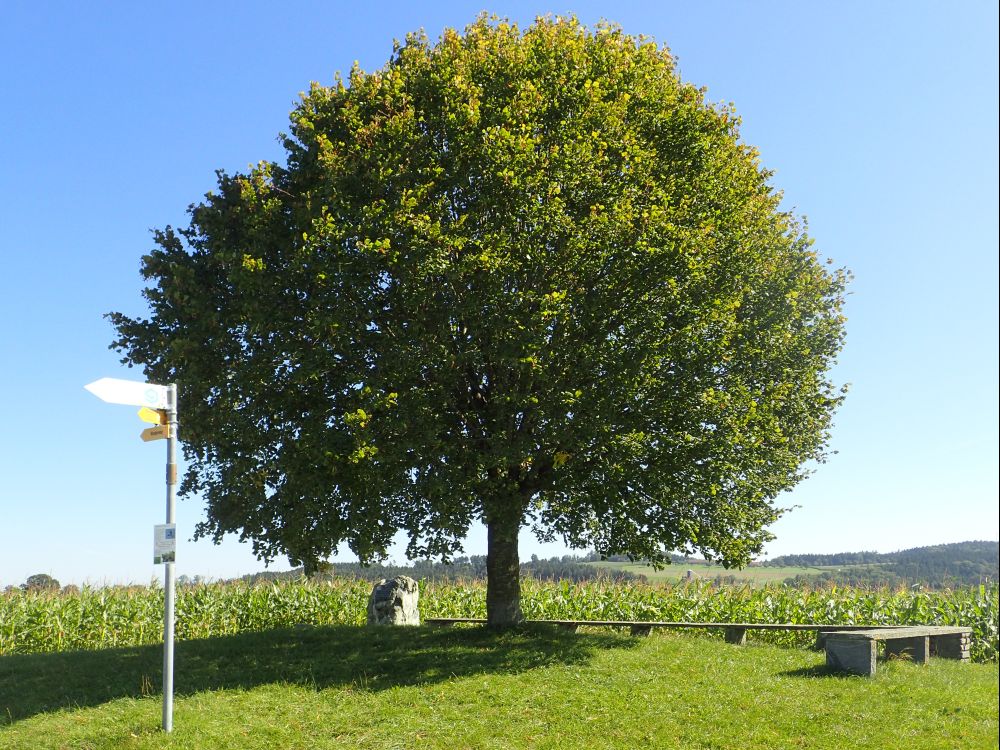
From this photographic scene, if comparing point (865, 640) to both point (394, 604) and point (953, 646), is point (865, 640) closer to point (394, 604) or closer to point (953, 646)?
point (953, 646)

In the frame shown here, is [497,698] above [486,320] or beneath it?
beneath

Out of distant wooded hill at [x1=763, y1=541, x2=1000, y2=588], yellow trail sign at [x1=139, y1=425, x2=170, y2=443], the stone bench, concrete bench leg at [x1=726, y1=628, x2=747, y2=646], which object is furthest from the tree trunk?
distant wooded hill at [x1=763, y1=541, x2=1000, y2=588]

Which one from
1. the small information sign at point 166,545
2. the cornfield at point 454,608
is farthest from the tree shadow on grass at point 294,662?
the small information sign at point 166,545

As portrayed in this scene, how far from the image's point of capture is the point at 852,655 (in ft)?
53.5

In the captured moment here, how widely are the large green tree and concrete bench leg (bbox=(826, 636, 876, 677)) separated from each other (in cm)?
340

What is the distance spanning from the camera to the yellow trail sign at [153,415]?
12812 millimetres

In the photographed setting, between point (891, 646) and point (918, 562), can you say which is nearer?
point (891, 646)

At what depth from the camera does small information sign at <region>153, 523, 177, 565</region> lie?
41.8 feet

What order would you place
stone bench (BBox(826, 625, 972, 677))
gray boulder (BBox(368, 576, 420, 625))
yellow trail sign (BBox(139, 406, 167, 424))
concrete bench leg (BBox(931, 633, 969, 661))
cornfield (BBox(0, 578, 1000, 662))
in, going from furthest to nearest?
cornfield (BBox(0, 578, 1000, 662)) < gray boulder (BBox(368, 576, 420, 625)) < concrete bench leg (BBox(931, 633, 969, 661)) < stone bench (BBox(826, 625, 972, 677)) < yellow trail sign (BBox(139, 406, 167, 424))

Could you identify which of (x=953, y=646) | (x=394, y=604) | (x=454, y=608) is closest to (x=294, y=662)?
(x=394, y=604)

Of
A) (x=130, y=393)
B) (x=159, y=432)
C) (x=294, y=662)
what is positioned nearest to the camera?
(x=130, y=393)

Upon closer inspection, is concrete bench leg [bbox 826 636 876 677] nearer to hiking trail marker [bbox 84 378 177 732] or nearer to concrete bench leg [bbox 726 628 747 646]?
concrete bench leg [bbox 726 628 747 646]

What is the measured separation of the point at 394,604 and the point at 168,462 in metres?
12.4

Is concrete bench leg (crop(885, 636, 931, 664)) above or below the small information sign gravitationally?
below
